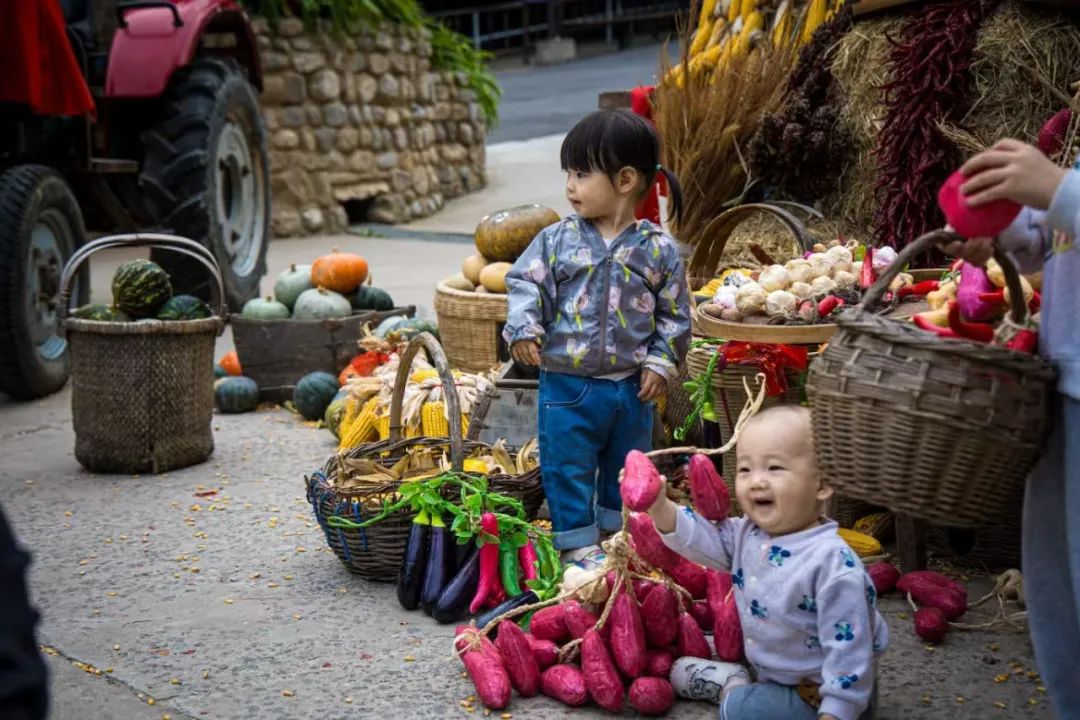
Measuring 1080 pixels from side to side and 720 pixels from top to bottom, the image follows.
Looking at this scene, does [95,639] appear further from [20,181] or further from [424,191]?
[424,191]

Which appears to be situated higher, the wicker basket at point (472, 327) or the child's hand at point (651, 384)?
the child's hand at point (651, 384)

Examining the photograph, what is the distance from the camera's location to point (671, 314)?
395cm

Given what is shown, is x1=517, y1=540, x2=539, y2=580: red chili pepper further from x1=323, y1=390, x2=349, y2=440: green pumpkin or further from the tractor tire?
the tractor tire

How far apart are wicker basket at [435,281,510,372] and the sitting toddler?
292 centimetres

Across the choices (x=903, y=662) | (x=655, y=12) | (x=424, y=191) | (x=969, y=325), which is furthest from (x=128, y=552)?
(x=655, y=12)

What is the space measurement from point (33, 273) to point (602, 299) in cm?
348

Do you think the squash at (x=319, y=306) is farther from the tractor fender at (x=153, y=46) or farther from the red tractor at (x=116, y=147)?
the tractor fender at (x=153, y=46)

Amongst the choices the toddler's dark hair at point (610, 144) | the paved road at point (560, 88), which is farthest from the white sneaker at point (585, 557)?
the paved road at point (560, 88)

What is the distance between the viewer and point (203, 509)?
4.81 m

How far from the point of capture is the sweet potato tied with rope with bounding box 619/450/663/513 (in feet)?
9.10

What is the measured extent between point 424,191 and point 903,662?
→ 1158 cm

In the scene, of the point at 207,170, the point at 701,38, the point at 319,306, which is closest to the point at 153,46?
the point at 207,170

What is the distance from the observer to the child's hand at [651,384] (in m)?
3.88

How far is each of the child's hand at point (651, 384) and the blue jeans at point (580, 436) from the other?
7cm
